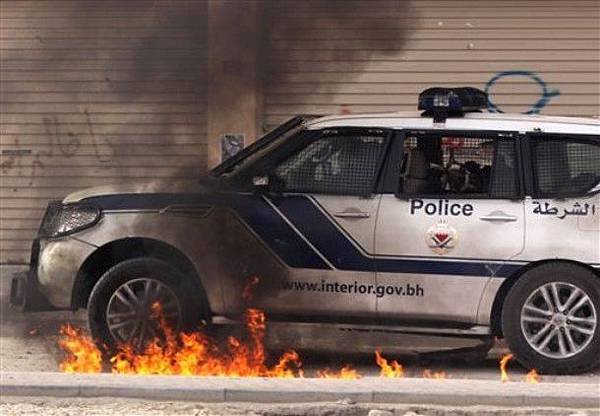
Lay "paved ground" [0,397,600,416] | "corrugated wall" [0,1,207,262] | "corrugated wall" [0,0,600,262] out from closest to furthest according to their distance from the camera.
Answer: "paved ground" [0,397,600,416] < "corrugated wall" [0,1,207,262] < "corrugated wall" [0,0,600,262]

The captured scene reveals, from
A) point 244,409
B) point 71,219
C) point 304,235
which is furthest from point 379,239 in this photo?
point 71,219

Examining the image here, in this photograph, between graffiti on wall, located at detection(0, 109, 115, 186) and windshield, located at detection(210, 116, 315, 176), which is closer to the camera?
windshield, located at detection(210, 116, 315, 176)

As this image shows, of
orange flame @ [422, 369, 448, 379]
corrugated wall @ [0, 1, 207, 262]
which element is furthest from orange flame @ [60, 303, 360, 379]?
corrugated wall @ [0, 1, 207, 262]

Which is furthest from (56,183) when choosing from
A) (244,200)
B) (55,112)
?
(244,200)

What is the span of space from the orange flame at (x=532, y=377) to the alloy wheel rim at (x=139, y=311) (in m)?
2.10

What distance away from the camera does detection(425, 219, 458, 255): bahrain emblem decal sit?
20.2ft

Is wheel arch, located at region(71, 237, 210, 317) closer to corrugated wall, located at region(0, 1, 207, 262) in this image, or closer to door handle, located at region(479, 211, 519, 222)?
door handle, located at region(479, 211, 519, 222)

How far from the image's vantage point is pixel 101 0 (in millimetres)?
9078

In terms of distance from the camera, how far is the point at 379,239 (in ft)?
20.3

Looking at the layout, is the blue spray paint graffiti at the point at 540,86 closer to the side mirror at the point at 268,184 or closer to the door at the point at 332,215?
the door at the point at 332,215

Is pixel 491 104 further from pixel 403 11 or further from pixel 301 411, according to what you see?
pixel 301 411

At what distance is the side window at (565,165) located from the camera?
6230 millimetres

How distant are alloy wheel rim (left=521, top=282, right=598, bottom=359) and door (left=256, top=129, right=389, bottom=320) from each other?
951 millimetres

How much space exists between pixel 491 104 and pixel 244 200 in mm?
4792
